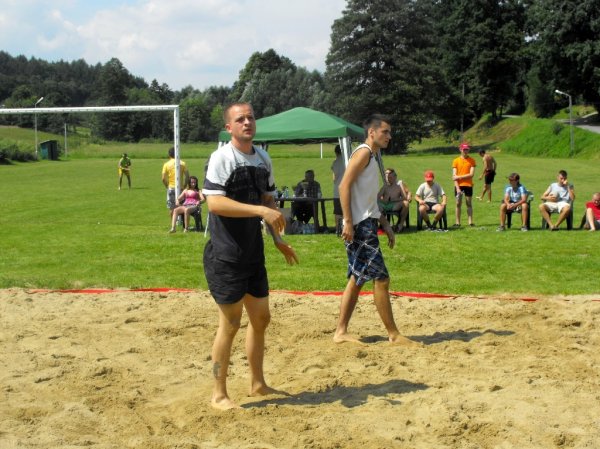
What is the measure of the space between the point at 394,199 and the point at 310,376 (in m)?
9.74

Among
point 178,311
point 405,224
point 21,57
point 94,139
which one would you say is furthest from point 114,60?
point 178,311

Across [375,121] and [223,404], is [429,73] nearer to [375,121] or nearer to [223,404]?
[375,121]

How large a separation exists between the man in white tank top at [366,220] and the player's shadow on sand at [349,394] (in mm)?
985

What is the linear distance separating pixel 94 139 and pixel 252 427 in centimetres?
4899

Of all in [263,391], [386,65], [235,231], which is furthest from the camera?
[386,65]

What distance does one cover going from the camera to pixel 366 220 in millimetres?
6586

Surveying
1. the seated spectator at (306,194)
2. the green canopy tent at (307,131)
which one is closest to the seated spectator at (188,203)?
the green canopy tent at (307,131)

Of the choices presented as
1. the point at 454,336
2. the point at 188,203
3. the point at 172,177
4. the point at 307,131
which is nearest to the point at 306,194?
the point at 307,131

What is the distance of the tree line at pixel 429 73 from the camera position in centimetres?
5844

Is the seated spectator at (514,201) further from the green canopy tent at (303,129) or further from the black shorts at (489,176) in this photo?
the black shorts at (489,176)

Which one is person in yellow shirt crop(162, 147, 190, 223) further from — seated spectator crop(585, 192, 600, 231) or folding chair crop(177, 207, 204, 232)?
seated spectator crop(585, 192, 600, 231)

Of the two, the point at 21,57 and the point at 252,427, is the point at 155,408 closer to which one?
the point at 252,427

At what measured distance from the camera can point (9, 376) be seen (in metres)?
5.90

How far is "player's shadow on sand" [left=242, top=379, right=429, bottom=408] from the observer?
531 centimetres
